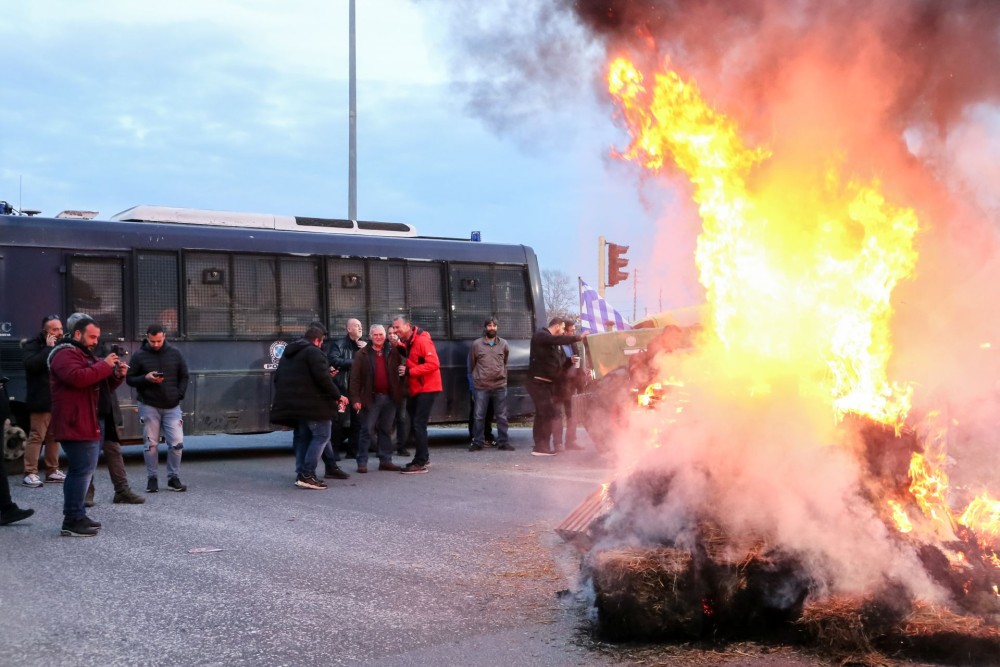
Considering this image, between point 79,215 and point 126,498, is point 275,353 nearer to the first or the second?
point 79,215

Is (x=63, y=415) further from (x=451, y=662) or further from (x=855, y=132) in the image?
(x=855, y=132)

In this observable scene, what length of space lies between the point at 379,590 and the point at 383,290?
9.23m

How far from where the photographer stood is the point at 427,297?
50.6 feet

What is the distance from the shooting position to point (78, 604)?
5910mm

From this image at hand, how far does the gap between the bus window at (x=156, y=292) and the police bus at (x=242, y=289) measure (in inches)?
0.5

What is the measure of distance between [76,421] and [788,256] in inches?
233

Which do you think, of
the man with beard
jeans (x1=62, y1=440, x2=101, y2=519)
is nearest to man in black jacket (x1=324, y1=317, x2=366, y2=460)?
the man with beard

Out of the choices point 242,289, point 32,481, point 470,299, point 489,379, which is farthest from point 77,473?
point 470,299

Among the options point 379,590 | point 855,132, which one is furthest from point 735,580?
point 855,132

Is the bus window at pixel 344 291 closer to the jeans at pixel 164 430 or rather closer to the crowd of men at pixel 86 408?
the crowd of men at pixel 86 408

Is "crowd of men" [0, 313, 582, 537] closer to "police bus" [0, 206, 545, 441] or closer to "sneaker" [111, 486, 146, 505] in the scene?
"sneaker" [111, 486, 146, 505]

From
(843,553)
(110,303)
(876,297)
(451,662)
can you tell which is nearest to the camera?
(451,662)

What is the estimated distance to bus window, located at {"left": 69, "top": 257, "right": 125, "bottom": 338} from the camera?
12812mm

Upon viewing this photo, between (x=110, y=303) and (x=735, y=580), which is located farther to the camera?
(x=110, y=303)
